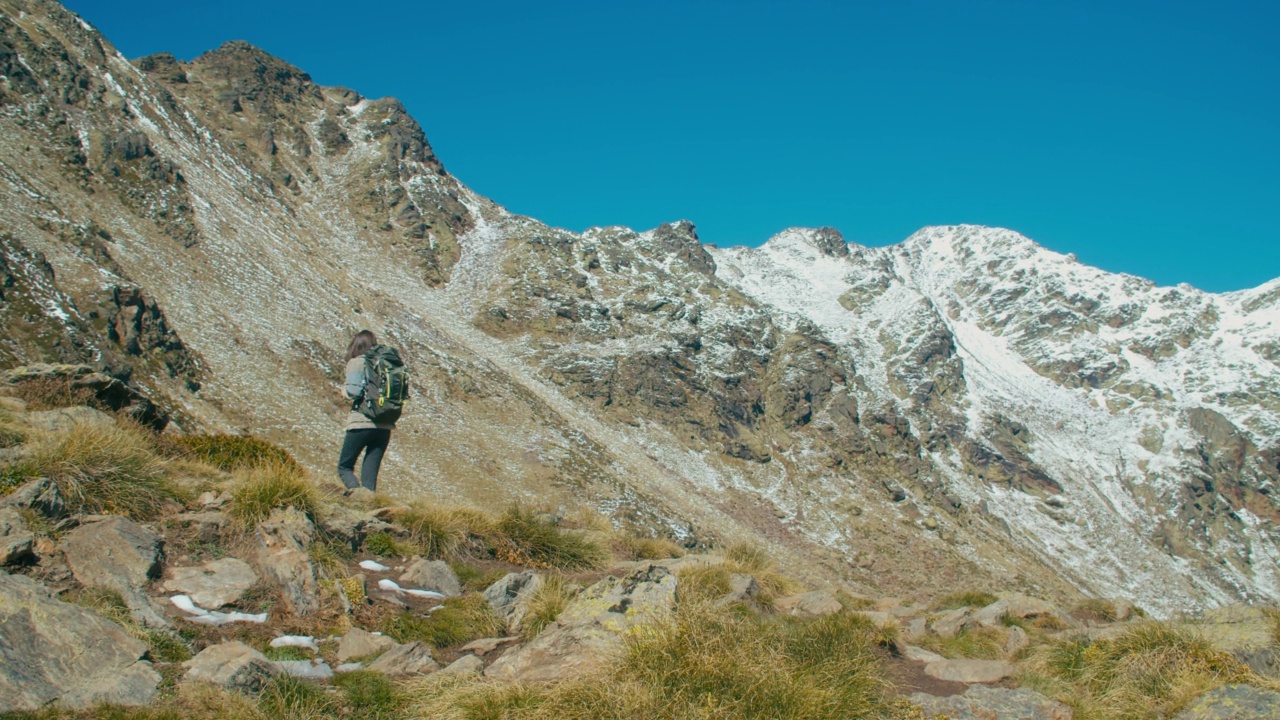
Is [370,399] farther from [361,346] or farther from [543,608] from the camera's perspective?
[543,608]

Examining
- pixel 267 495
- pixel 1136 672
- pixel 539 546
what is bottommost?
pixel 539 546

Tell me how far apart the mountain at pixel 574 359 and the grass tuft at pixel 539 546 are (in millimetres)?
26734

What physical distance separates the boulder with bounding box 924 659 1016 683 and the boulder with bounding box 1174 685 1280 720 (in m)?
1.74

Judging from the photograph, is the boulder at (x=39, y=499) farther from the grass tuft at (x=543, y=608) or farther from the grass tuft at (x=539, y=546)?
the grass tuft at (x=539, y=546)

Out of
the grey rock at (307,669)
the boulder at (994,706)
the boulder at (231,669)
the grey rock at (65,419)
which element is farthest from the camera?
the grey rock at (65,419)

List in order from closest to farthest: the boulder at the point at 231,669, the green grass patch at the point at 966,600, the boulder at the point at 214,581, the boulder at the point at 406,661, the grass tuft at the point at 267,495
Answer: the boulder at the point at 231,669, the boulder at the point at 406,661, the boulder at the point at 214,581, the grass tuft at the point at 267,495, the green grass patch at the point at 966,600

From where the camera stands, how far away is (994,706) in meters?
6.59

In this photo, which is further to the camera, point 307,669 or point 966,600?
point 966,600

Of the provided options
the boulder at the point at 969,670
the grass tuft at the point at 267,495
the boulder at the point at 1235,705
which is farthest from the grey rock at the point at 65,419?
the boulder at the point at 1235,705

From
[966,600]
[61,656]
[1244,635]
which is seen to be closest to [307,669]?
[61,656]

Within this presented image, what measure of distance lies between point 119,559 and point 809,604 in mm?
8291

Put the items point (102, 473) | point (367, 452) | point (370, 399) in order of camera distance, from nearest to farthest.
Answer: point (102, 473), point (370, 399), point (367, 452)

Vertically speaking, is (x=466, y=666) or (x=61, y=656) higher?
(x=466, y=666)

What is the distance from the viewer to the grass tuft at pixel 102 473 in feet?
25.7
